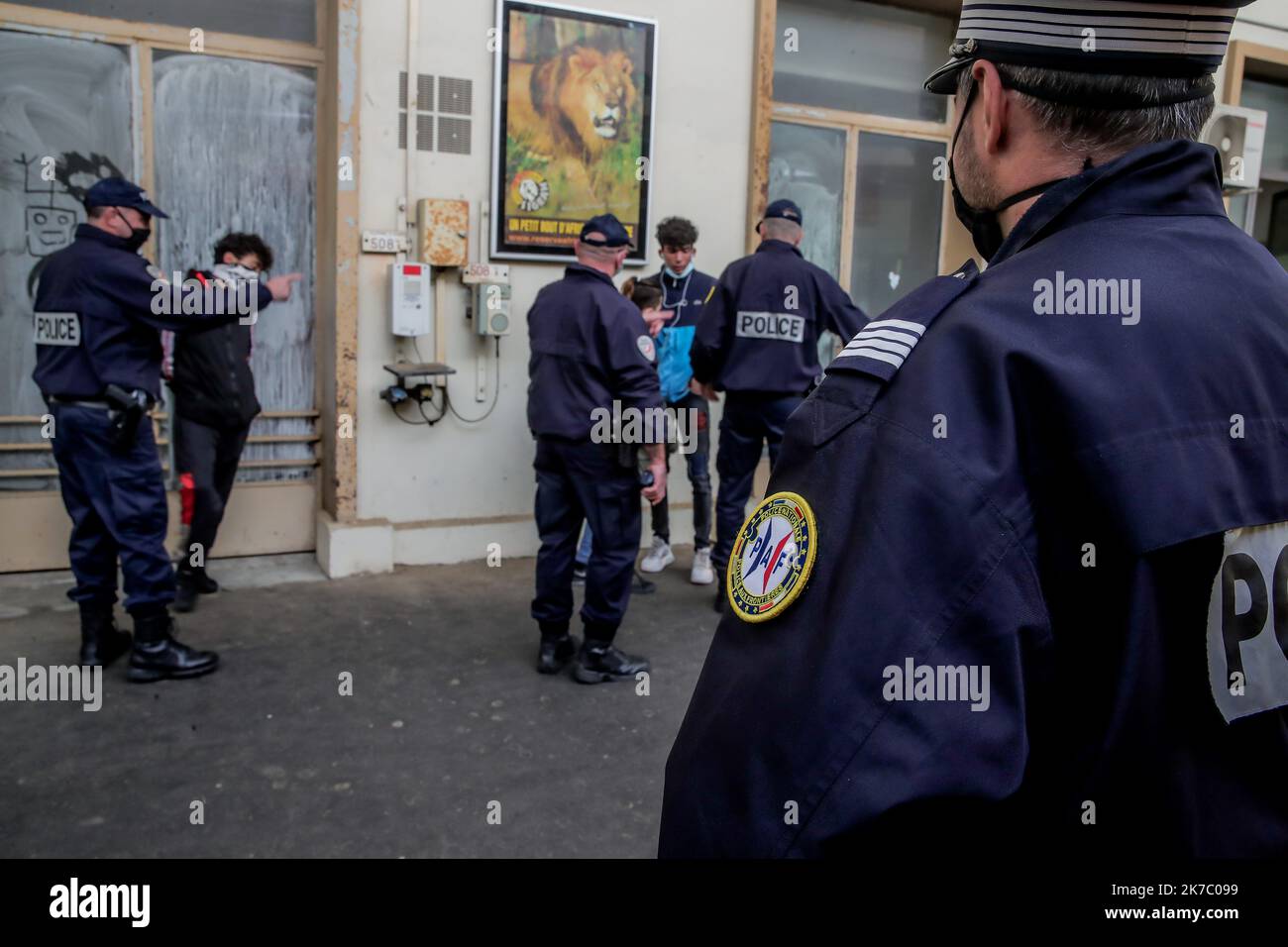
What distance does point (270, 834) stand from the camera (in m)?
3.31

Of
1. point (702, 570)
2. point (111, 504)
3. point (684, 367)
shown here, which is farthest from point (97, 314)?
point (702, 570)

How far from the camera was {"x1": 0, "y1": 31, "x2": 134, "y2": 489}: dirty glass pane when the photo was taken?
5.62 m

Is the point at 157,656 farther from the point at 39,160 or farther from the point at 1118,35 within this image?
the point at 1118,35

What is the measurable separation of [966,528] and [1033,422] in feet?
0.38

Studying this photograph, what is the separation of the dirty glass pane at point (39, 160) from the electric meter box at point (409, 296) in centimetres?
162

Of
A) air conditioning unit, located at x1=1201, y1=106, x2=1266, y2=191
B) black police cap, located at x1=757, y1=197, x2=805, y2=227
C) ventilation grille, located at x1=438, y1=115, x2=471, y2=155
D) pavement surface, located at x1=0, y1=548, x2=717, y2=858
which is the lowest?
pavement surface, located at x1=0, y1=548, x2=717, y2=858

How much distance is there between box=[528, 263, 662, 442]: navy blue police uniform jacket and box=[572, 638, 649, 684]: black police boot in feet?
3.28

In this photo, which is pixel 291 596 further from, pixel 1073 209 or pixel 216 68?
pixel 1073 209

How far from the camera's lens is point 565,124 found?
6363 millimetres

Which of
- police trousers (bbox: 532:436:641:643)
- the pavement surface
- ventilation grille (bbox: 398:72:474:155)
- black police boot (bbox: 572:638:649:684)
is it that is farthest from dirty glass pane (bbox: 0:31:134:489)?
black police boot (bbox: 572:638:649:684)

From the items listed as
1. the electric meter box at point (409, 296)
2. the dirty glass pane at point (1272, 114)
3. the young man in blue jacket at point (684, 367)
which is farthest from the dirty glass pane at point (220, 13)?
the dirty glass pane at point (1272, 114)

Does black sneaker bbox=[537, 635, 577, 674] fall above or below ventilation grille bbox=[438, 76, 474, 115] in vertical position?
below

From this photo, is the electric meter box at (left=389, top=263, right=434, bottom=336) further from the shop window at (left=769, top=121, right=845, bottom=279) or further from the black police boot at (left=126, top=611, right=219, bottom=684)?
the shop window at (left=769, top=121, right=845, bottom=279)

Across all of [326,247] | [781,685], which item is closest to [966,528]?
[781,685]
